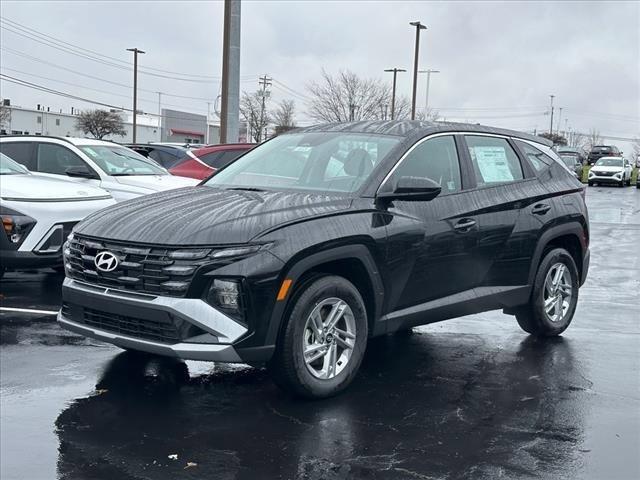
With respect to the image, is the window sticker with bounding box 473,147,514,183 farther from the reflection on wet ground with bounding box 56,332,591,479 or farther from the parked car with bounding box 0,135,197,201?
the parked car with bounding box 0,135,197,201

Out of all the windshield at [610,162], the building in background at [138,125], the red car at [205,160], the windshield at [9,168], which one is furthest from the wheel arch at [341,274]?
the building in background at [138,125]

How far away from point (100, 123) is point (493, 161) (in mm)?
78004

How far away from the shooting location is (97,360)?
235 inches

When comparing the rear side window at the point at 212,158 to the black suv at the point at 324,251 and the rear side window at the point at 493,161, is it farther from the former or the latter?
the rear side window at the point at 493,161

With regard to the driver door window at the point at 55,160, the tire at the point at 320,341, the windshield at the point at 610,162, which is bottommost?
the tire at the point at 320,341

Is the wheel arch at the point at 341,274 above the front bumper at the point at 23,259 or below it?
above

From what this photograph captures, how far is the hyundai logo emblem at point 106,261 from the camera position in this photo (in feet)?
16.0

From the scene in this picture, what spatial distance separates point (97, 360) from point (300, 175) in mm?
2081

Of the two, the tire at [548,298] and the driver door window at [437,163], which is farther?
the tire at [548,298]

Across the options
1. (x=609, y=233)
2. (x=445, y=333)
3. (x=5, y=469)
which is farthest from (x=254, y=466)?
(x=609, y=233)

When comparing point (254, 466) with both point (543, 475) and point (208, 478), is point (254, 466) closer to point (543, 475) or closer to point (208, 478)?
point (208, 478)

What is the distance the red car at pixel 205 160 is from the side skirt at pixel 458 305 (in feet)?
24.3

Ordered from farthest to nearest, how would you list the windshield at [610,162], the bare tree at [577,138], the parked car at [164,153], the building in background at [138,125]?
the bare tree at [577,138]
the building in background at [138,125]
the windshield at [610,162]
the parked car at [164,153]

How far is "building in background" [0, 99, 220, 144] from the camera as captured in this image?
301 feet
